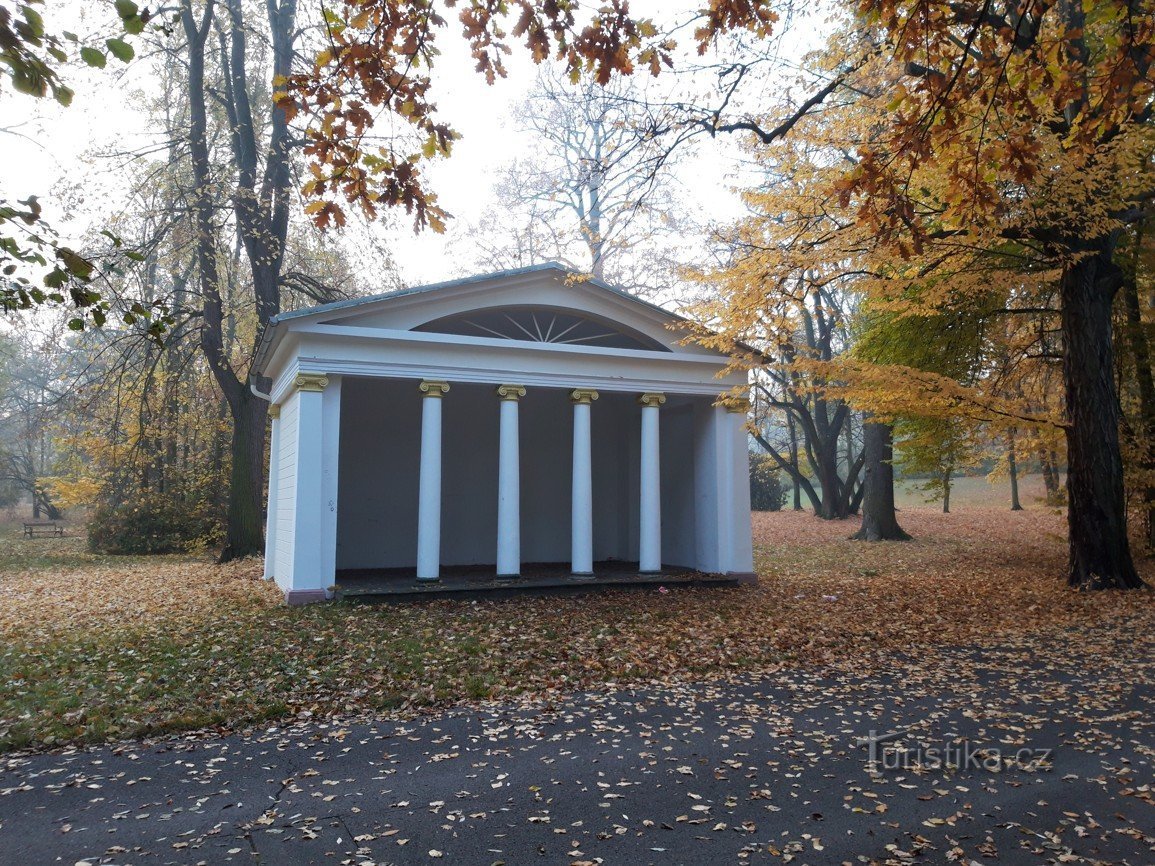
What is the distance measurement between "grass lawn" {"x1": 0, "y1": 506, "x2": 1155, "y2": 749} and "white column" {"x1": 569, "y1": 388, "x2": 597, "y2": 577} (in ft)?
2.24

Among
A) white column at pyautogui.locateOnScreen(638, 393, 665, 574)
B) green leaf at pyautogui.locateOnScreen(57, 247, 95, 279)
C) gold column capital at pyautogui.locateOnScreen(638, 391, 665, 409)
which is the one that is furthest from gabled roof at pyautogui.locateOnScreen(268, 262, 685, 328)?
green leaf at pyautogui.locateOnScreen(57, 247, 95, 279)

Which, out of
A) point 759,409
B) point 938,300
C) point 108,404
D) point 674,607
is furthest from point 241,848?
point 759,409

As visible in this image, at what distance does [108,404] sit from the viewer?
62.3 ft

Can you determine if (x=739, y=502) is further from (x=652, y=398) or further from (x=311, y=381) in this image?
(x=311, y=381)

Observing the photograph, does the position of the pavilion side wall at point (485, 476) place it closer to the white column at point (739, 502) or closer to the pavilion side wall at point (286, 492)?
the white column at point (739, 502)

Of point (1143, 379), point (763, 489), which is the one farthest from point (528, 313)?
point (763, 489)

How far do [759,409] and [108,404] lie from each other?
63.3 feet

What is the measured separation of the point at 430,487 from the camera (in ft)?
36.8

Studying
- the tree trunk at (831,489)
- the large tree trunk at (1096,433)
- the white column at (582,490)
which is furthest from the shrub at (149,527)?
the tree trunk at (831,489)

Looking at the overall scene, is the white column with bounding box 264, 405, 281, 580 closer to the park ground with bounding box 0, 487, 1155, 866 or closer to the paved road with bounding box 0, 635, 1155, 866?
the park ground with bounding box 0, 487, 1155, 866

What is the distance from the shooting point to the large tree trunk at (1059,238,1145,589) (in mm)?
11258

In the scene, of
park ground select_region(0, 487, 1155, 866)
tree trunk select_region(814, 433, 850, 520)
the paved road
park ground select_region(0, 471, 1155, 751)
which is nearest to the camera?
the paved road

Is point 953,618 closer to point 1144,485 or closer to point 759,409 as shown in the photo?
point 1144,485

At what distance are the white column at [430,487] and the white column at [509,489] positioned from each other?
973 mm
